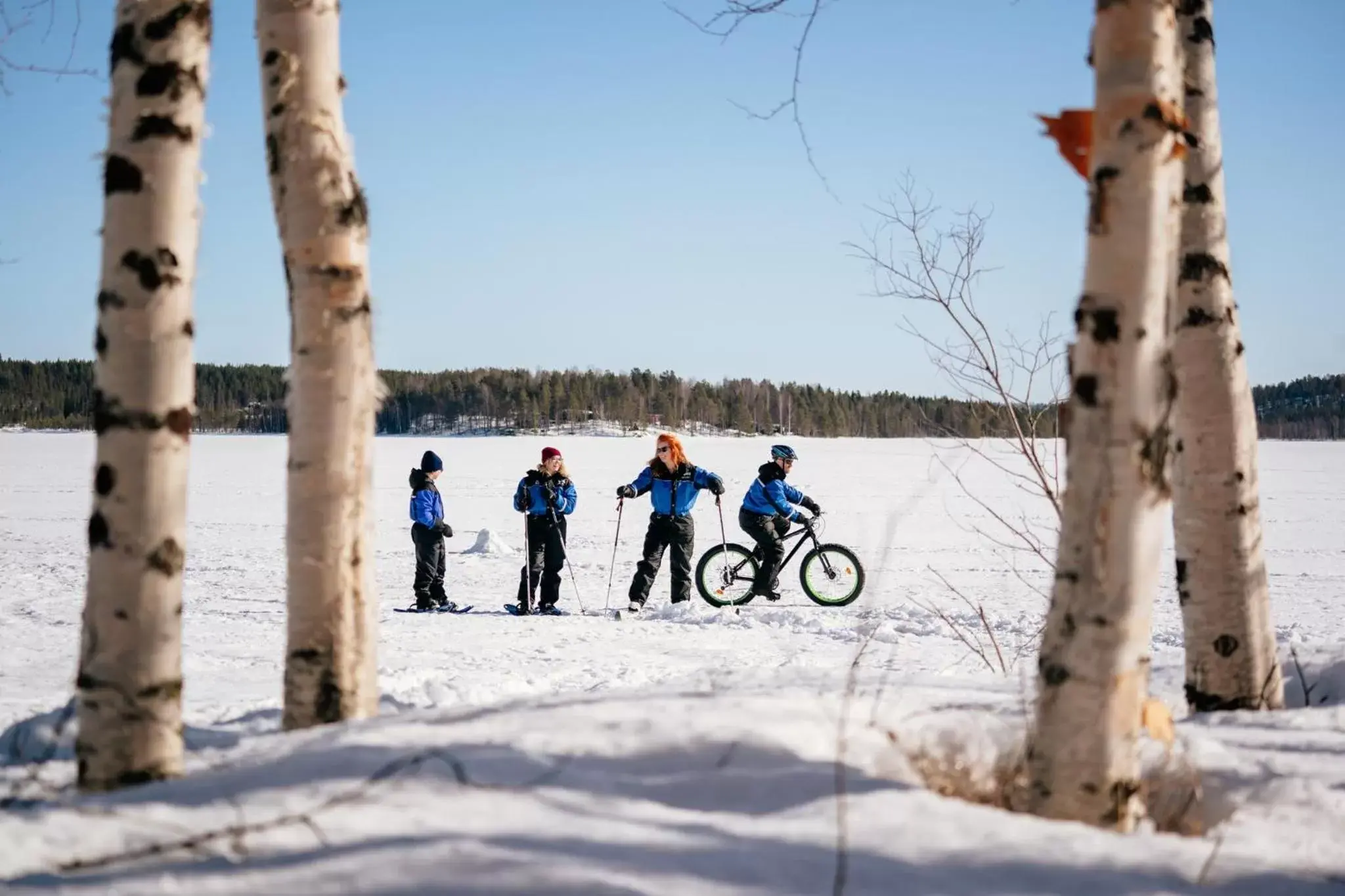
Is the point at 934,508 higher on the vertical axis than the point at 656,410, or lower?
lower

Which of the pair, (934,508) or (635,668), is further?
(934,508)

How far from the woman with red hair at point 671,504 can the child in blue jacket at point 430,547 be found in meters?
2.15

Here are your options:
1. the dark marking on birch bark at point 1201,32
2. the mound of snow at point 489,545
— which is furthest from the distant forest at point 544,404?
the dark marking on birch bark at point 1201,32

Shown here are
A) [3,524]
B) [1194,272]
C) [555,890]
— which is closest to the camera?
Result: [555,890]

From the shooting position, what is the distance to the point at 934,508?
24.7 meters

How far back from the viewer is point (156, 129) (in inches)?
101

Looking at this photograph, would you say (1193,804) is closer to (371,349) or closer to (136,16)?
(371,349)

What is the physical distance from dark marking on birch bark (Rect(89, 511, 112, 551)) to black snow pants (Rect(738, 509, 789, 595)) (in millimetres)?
8963

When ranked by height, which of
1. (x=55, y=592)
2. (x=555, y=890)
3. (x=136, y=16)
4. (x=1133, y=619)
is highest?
(x=136, y=16)

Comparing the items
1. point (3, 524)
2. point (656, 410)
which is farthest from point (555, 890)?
point (656, 410)

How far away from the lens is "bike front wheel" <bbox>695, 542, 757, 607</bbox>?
11.2m

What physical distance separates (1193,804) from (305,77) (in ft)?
11.1

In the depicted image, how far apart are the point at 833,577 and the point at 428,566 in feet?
15.3

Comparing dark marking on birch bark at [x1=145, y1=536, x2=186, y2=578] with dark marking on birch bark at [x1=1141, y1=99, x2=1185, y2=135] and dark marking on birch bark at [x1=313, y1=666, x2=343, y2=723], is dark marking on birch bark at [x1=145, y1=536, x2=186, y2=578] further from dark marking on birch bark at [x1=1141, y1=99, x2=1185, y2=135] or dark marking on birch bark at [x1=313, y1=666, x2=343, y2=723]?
dark marking on birch bark at [x1=1141, y1=99, x2=1185, y2=135]
